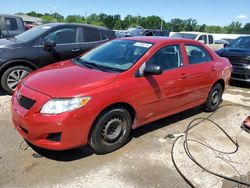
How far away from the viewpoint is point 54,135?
3.24 meters

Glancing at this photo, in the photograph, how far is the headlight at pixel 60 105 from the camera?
315cm

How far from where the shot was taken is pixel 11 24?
10969mm

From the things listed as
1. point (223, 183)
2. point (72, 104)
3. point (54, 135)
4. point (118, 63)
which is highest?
point (118, 63)

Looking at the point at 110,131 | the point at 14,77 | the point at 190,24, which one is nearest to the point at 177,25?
the point at 190,24

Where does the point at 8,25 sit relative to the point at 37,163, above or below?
above

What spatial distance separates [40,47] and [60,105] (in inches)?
135

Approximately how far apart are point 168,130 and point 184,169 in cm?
123

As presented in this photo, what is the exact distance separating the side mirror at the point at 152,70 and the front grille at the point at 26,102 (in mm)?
1602

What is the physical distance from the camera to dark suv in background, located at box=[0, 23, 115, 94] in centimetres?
580

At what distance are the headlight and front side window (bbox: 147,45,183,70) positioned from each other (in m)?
1.43

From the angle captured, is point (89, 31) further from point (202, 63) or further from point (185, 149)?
point (185, 149)

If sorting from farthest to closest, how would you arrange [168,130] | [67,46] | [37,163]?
1. [67,46]
2. [168,130]
3. [37,163]

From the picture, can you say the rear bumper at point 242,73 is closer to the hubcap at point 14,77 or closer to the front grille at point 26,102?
the hubcap at point 14,77

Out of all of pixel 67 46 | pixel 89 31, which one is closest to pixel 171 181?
pixel 67 46
